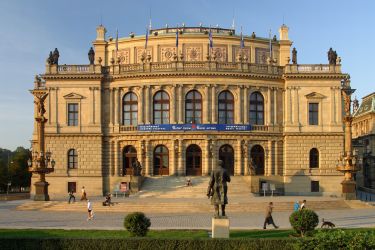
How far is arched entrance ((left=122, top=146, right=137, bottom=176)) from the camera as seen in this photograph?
6481 cm

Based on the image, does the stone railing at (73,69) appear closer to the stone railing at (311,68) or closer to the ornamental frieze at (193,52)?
the ornamental frieze at (193,52)

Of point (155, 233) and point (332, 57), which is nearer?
point (155, 233)

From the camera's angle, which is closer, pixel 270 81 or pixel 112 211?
pixel 112 211

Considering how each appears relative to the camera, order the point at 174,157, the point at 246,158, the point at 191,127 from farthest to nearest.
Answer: the point at 246,158, the point at 174,157, the point at 191,127

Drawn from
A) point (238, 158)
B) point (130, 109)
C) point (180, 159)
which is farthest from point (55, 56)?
point (238, 158)

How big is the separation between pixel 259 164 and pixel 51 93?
27117 mm

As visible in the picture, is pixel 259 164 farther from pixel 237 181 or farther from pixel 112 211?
pixel 112 211

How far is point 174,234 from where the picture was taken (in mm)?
29719

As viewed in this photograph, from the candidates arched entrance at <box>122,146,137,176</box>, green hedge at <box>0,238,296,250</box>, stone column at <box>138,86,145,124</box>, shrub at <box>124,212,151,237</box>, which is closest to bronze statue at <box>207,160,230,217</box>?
shrub at <box>124,212,151,237</box>

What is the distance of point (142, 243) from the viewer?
22.9m

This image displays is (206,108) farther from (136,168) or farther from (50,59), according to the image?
(50,59)

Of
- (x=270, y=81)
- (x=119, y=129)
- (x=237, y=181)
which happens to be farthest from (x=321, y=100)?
(x=119, y=129)

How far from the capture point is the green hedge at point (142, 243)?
22578 millimetres

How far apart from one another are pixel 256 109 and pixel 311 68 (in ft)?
28.4
